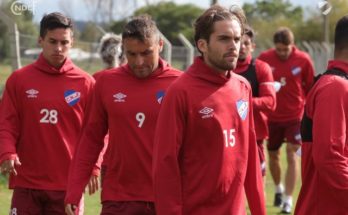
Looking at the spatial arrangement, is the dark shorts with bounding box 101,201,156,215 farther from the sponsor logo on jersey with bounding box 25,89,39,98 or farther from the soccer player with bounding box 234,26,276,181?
the soccer player with bounding box 234,26,276,181

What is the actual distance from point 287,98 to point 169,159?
324 inches

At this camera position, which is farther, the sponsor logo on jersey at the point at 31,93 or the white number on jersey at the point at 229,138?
the sponsor logo on jersey at the point at 31,93

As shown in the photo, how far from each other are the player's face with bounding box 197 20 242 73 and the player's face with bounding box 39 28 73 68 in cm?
246

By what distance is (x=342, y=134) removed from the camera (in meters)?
5.49

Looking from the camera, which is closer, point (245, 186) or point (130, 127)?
point (245, 186)

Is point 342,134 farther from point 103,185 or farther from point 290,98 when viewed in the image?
point 290,98

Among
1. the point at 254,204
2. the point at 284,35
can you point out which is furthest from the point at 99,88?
the point at 284,35

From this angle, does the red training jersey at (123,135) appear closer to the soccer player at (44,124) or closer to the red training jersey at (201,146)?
the soccer player at (44,124)

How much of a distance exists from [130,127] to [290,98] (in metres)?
7.16

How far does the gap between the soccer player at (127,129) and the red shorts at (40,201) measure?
105 centimetres

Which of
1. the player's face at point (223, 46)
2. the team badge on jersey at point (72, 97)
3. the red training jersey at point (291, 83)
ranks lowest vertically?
the red training jersey at point (291, 83)

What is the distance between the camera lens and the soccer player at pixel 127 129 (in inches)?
258

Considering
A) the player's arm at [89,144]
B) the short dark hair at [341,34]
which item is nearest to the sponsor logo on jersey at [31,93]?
the player's arm at [89,144]

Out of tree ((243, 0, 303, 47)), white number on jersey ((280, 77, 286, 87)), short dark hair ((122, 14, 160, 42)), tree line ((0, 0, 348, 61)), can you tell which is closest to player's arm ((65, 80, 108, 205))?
short dark hair ((122, 14, 160, 42))
